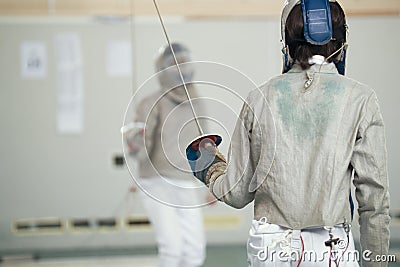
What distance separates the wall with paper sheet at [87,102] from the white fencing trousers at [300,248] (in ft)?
8.80

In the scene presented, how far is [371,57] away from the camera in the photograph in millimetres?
4094

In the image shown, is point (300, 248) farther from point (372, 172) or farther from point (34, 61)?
point (34, 61)

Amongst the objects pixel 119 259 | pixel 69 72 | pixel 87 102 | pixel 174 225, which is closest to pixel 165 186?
pixel 174 225

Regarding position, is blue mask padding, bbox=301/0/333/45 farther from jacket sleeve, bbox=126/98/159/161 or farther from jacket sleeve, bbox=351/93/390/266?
jacket sleeve, bbox=126/98/159/161

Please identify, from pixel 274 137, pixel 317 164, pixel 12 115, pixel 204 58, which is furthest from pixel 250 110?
pixel 12 115

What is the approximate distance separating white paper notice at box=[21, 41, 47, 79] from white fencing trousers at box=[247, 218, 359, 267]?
2.92 metres

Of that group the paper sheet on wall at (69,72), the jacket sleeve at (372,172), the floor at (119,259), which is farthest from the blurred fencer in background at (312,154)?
the paper sheet on wall at (69,72)

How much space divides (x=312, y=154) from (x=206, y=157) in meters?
0.26

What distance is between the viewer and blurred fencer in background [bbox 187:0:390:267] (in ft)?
4.50

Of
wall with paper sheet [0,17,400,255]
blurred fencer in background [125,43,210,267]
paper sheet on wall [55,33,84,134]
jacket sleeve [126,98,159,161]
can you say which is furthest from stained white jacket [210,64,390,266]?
paper sheet on wall [55,33,84,134]

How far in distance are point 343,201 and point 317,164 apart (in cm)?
10

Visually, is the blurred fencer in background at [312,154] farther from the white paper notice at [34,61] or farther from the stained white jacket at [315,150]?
the white paper notice at [34,61]

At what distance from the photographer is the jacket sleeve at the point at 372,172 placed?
1.38m

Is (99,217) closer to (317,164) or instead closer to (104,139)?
(104,139)
